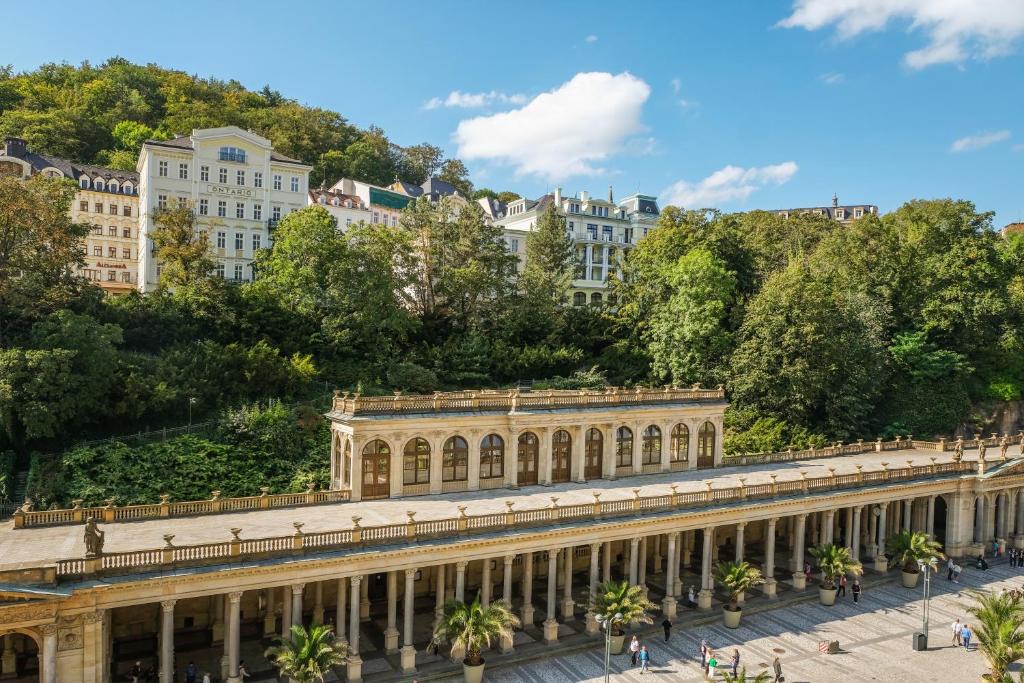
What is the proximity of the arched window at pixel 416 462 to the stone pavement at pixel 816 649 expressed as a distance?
9299 mm

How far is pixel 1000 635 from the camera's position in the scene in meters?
25.3

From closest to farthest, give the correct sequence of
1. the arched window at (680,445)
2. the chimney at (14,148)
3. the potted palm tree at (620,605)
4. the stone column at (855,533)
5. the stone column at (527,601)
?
the potted palm tree at (620,605) < the stone column at (527,601) < the stone column at (855,533) < the arched window at (680,445) < the chimney at (14,148)

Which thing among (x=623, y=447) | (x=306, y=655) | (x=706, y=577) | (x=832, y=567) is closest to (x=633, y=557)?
(x=706, y=577)

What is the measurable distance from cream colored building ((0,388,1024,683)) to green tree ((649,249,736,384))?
1132 centimetres

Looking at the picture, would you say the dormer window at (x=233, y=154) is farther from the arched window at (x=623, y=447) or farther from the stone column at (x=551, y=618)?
the stone column at (x=551, y=618)

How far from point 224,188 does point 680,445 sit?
1742 inches

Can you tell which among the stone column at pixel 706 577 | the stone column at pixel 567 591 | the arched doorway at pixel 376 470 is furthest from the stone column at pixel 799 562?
the arched doorway at pixel 376 470

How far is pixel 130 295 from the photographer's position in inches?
1825

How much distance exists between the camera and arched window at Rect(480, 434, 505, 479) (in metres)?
32.8

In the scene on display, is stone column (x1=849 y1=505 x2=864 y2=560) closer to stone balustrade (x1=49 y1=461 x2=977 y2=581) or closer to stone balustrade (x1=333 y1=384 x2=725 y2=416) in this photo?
stone balustrade (x1=49 y1=461 x2=977 y2=581)

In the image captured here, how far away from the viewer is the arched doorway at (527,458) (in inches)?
1324

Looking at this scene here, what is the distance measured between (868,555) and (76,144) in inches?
3418

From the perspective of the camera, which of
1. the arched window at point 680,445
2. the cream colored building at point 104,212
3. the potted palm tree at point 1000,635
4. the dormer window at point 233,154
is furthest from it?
the cream colored building at point 104,212

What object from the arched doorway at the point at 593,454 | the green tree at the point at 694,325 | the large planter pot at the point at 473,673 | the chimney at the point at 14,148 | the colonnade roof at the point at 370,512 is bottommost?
the large planter pot at the point at 473,673
